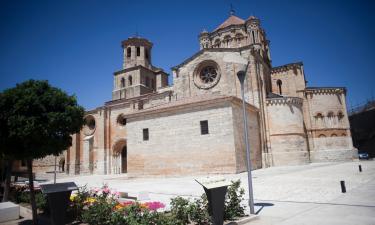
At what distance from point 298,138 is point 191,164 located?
37.0 feet

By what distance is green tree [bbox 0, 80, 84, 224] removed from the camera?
6.37 meters

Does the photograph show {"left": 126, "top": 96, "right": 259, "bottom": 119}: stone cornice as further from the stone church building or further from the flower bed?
the flower bed

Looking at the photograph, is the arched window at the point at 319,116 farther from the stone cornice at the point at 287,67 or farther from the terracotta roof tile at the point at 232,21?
the terracotta roof tile at the point at 232,21

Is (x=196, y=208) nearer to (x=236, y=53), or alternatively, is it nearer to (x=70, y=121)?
(x=70, y=121)

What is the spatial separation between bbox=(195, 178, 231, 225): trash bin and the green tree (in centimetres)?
435

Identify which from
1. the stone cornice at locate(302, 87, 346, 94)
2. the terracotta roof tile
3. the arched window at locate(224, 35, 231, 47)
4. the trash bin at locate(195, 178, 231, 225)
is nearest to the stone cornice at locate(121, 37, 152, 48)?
the terracotta roof tile

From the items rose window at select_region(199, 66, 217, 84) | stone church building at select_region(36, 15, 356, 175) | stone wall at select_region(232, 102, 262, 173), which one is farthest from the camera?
rose window at select_region(199, 66, 217, 84)

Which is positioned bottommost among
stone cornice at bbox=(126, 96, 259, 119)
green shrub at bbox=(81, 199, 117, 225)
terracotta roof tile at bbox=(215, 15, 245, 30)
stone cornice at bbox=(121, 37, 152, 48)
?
green shrub at bbox=(81, 199, 117, 225)

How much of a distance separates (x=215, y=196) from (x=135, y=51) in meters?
33.4

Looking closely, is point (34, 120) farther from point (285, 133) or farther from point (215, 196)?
point (285, 133)

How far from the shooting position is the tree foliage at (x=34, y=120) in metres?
6.36

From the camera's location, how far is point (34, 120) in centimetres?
642

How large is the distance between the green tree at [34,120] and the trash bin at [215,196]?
4345mm

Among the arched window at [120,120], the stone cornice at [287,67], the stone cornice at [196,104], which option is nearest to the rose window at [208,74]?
the stone cornice at [196,104]
